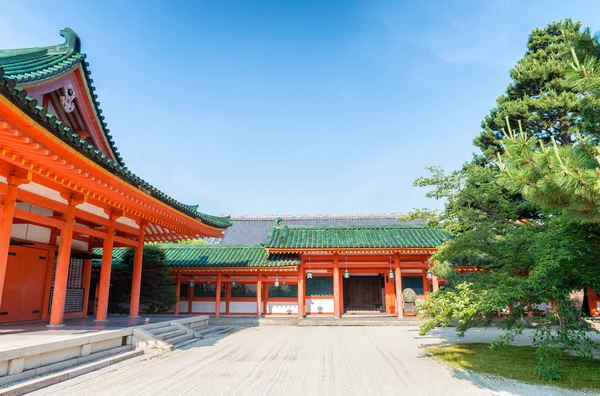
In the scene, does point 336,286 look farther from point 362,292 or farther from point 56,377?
point 56,377

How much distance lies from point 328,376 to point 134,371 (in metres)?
3.74

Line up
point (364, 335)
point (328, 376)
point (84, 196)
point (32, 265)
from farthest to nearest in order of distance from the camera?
point (364, 335) < point (32, 265) < point (84, 196) < point (328, 376)

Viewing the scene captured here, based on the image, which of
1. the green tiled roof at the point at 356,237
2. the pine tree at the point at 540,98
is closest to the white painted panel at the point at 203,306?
the green tiled roof at the point at 356,237

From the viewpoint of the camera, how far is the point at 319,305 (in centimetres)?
1786

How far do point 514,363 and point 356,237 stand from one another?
10.5m

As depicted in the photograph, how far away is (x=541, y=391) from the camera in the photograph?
5348mm

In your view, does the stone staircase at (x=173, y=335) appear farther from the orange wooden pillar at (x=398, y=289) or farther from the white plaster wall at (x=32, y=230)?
the orange wooden pillar at (x=398, y=289)

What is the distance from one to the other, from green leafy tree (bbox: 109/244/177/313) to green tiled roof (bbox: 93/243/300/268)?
1.22 metres

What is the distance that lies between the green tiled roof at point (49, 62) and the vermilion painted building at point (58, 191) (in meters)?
0.02

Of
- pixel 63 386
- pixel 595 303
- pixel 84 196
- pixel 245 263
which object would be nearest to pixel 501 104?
pixel 595 303

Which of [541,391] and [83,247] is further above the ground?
[83,247]

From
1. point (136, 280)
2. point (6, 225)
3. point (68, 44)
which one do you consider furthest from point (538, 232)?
point (68, 44)

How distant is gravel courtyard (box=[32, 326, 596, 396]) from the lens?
5.42m

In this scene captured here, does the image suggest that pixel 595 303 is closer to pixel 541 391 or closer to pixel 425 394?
pixel 541 391
